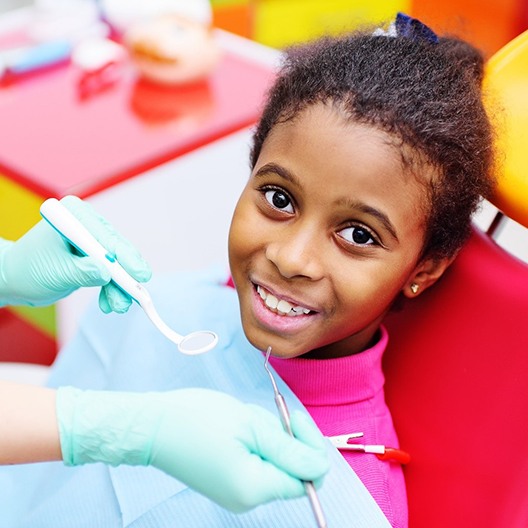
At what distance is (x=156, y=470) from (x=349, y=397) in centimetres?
24

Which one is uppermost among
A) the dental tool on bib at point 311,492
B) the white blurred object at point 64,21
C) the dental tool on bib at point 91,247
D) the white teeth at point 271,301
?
the dental tool on bib at point 311,492

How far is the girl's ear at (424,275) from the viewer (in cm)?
96

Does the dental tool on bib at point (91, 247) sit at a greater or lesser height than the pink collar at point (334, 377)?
greater

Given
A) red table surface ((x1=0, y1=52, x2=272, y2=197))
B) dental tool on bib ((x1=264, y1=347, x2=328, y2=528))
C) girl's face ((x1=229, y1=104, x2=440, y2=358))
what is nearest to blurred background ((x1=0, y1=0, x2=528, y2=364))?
red table surface ((x1=0, y1=52, x2=272, y2=197))

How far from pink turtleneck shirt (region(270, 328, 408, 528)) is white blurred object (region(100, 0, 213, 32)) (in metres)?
1.13

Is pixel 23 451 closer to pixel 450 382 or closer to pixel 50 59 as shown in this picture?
pixel 450 382

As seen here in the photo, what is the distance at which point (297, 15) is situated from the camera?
2.82m

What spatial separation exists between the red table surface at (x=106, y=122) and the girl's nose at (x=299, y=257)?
25.2 inches

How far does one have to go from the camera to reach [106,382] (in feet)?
3.77

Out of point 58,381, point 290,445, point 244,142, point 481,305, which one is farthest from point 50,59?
point 290,445

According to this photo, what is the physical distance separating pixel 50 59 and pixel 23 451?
1242 mm

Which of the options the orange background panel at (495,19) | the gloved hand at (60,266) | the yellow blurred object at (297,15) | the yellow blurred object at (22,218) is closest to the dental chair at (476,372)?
the gloved hand at (60,266)

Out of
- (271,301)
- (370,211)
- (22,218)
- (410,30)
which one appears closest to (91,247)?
(271,301)

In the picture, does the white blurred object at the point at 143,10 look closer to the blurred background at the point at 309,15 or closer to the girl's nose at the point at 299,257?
the blurred background at the point at 309,15
